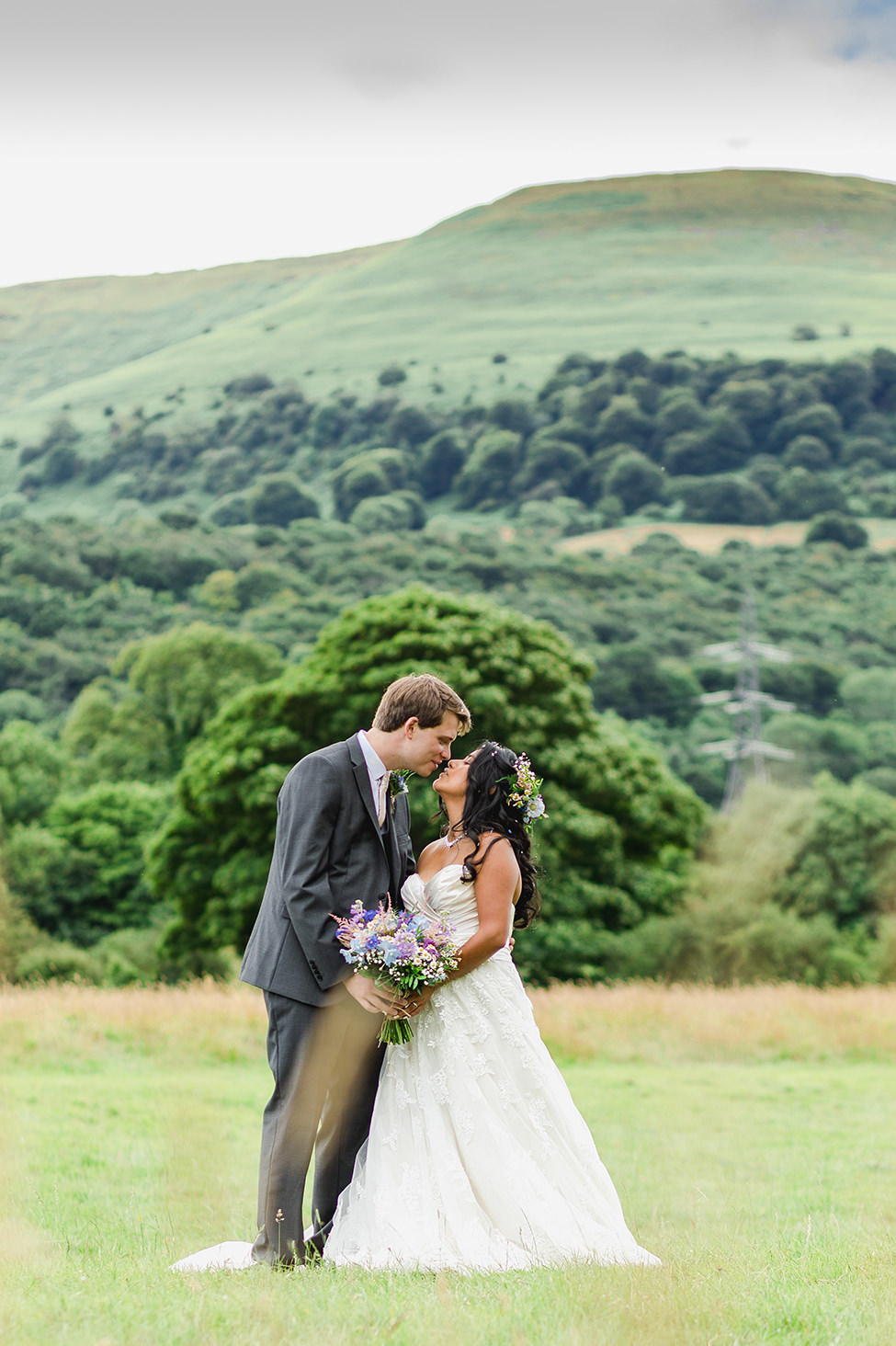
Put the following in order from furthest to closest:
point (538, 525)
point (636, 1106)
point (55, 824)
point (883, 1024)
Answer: point (538, 525), point (55, 824), point (883, 1024), point (636, 1106)

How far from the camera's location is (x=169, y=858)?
24.4 metres

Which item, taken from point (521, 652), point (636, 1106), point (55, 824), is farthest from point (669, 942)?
point (55, 824)

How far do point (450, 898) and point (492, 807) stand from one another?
42cm

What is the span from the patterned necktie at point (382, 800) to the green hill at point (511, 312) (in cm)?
12271

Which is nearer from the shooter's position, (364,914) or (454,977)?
(364,914)

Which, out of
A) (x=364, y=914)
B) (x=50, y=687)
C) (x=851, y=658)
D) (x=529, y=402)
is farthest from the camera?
(x=529, y=402)

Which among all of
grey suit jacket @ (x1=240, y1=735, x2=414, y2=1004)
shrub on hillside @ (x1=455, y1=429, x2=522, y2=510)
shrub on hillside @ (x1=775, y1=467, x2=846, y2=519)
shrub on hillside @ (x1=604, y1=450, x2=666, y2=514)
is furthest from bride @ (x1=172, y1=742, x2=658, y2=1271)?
shrub on hillside @ (x1=455, y1=429, x2=522, y2=510)

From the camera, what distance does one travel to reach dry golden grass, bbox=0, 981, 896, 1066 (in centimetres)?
1465

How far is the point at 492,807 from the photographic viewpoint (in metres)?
5.51

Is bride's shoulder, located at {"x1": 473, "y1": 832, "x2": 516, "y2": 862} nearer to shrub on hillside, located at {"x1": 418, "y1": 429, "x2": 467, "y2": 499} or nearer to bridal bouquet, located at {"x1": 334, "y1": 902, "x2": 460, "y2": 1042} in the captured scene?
bridal bouquet, located at {"x1": 334, "y1": 902, "x2": 460, "y2": 1042}

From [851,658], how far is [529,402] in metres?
58.3

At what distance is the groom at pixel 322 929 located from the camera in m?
5.26

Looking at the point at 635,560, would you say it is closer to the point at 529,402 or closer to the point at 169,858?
the point at 529,402

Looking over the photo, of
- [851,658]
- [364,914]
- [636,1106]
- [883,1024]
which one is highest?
[364,914]
